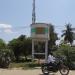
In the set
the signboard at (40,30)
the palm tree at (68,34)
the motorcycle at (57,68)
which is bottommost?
the motorcycle at (57,68)

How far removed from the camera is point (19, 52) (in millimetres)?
62188

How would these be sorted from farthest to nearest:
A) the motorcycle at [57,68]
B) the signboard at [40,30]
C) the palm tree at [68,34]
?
the palm tree at [68,34], the signboard at [40,30], the motorcycle at [57,68]

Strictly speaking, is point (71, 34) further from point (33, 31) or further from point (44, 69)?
point (44, 69)

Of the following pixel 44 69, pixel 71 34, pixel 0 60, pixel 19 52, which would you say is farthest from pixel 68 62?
pixel 71 34

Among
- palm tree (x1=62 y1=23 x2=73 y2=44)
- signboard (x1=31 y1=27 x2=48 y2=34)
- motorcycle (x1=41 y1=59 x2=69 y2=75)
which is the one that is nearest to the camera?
motorcycle (x1=41 y1=59 x2=69 y2=75)

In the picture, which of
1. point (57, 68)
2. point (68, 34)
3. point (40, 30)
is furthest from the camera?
point (68, 34)

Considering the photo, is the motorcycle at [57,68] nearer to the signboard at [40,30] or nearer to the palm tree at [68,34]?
the signboard at [40,30]

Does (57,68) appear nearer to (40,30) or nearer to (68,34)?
(40,30)

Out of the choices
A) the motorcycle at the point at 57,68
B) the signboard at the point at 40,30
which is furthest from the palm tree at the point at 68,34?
the motorcycle at the point at 57,68

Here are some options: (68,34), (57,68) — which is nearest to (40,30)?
(57,68)

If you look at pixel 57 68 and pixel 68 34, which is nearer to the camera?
pixel 57 68

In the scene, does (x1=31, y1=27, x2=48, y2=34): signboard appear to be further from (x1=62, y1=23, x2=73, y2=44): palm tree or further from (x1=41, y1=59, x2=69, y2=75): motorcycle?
(x1=62, y1=23, x2=73, y2=44): palm tree

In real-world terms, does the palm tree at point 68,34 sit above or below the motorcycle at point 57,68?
above

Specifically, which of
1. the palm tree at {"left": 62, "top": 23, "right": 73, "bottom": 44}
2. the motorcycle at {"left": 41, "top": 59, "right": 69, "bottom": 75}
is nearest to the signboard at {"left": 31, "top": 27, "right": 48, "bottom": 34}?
the motorcycle at {"left": 41, "top": 59, "right": 69, "bottom": 75}
